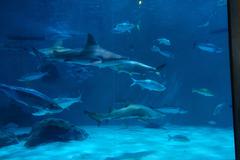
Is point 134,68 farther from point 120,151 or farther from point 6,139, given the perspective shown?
point 6,139

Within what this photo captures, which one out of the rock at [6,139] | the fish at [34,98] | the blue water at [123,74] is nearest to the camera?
the fish at [34,98]

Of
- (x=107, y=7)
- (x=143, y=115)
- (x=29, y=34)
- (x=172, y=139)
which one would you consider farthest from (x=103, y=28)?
(x=143, y=115)

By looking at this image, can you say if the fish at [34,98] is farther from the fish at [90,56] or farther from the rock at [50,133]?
the rock at [50,133]

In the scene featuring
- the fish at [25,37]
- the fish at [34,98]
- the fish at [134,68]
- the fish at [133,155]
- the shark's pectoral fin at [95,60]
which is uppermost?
the fish at [25,37]

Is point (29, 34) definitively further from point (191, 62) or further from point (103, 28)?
point (191, 62)

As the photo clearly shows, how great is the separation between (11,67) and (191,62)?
834cm

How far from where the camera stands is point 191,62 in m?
15.9

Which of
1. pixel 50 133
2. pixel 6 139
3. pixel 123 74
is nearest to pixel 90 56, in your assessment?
pixel 50 133

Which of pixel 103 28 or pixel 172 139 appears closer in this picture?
pixel 172 139

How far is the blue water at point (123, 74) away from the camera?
6008mm

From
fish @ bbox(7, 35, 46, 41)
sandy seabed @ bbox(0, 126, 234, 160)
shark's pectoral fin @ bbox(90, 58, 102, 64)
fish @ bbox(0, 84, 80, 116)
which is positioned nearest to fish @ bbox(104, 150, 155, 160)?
sandy seabed @ bbox(0, 126, 234, 160)

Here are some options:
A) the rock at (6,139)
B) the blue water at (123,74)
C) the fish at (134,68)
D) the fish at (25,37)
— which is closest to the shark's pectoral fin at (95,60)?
the fish at (134,68)

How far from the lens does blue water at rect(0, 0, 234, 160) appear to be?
237 inches

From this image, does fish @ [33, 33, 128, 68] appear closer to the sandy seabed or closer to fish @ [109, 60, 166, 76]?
fish @ [109, 60, 166, 76]
